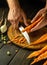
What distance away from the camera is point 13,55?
45.2 inches

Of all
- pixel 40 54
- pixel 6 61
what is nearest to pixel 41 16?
pixel 40 54

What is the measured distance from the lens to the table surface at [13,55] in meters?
1.09

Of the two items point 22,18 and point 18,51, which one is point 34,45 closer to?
point 18,51

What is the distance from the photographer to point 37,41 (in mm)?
1197

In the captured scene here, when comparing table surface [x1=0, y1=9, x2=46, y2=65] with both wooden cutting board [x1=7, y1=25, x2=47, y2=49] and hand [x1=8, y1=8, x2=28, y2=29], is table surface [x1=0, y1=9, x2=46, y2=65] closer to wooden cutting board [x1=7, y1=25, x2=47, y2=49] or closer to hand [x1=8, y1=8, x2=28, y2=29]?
wooden cutting board [x1=7, y1=25, x2=47, y2=49]

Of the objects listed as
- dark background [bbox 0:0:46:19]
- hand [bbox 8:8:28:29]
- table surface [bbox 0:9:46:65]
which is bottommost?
dark background [bbox 0:0:46:19]

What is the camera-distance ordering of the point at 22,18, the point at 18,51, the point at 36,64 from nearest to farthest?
1. the point at 36,64
2. the point at 18,51
3. the point at 22,18

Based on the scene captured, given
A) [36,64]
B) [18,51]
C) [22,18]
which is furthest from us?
[22,18]

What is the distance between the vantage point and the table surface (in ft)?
3.58

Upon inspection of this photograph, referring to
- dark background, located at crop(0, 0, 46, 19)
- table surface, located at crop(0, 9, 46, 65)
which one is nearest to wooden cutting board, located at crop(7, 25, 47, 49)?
table surface, located at crop(0, 9, 46, 65)

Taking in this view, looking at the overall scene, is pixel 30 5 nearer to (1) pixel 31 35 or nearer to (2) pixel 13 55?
(1) pixel 31 35

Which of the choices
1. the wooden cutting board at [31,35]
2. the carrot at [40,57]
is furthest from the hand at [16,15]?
the carrot at [40,57]

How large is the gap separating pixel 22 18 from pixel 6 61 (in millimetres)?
329

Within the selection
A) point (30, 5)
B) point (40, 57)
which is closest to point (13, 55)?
point (40, 57)
